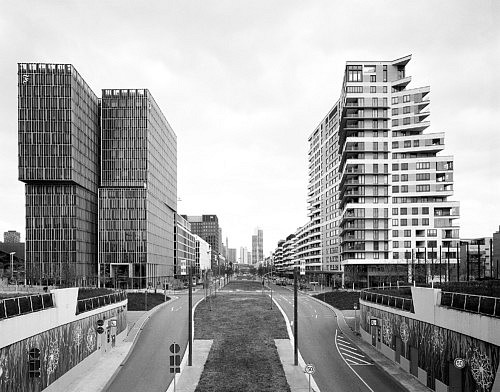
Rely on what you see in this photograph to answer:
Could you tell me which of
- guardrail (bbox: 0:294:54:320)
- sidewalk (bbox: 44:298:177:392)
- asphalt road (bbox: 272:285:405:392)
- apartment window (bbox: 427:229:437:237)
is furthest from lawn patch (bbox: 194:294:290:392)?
apartment window (bbox: 427:229:437:237)

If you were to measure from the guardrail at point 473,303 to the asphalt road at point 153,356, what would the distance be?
18265 mm

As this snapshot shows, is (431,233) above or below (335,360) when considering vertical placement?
above

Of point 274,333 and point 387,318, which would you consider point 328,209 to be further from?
point 387,318

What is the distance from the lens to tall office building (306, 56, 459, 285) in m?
109

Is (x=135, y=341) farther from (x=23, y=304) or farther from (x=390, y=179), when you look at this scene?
(x=390, y=179)

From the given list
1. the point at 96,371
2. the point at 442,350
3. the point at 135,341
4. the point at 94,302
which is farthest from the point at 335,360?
the point at 94,302

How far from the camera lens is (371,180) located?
358ft

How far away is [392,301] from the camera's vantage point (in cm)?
3862

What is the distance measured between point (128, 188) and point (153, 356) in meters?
90.4

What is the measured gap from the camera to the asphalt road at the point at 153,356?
31.3 meters

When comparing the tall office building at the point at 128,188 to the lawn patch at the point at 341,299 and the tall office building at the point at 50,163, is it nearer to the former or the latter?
the tall office building at the point at 50,163

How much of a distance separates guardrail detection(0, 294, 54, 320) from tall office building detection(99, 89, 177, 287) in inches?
3732

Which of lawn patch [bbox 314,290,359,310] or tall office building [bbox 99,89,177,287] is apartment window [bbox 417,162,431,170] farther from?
tall office building [bbox 99,89,177,287]

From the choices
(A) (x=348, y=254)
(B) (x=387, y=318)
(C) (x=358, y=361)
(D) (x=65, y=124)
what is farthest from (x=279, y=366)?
(D) (x=65, y=124)
